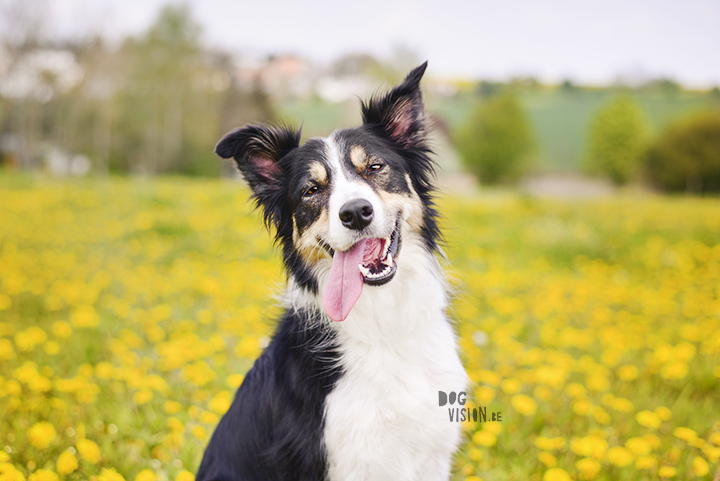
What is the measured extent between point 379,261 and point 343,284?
23 cm

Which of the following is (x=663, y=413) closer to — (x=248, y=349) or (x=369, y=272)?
(x=369, y=272)

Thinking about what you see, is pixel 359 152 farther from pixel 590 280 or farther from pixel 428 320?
pixel 590 280

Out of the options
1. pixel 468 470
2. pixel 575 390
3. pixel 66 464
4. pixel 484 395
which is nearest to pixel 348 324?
pixel 468 470

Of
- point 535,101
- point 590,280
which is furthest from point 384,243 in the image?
point 535,101

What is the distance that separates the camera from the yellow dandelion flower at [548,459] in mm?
2992

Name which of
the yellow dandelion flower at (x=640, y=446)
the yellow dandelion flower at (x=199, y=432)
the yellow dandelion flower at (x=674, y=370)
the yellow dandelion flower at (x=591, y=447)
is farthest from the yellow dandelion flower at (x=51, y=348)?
the yellow dandelion flower at (x=674, y=370)

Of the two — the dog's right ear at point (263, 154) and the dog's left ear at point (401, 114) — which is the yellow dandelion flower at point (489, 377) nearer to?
the dog's left ear at point (401, 114)

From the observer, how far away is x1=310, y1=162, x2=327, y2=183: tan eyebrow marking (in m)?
2.72

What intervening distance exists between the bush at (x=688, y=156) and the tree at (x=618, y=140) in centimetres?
206

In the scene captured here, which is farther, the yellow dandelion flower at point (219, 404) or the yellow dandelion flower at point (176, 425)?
the yellow dandelion flower at point (219, 404)

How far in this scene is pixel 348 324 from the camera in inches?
101

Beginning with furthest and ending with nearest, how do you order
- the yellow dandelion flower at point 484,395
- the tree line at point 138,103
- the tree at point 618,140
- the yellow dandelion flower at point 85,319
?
the tree at point 618,140 → the tree line at point 138,103 → the yellow dandelion flower at point 85,319 → the yellow dandelion flower at point 484,395

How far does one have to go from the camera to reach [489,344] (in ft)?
15.8

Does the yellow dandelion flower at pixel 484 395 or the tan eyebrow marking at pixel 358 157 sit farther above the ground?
the tan eyebrow marking at pixel 358 157
